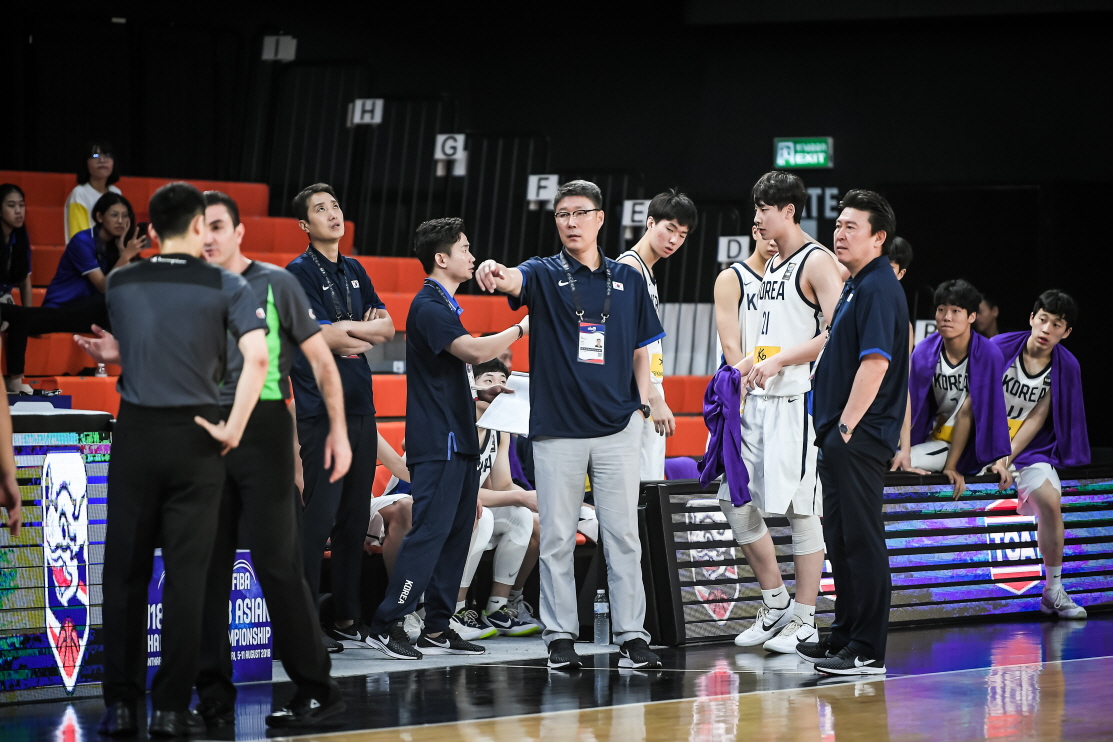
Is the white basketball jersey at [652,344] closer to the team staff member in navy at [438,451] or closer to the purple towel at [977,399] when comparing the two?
the team staff member in navy at [438,451]

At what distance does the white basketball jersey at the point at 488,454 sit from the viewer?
5949 mm

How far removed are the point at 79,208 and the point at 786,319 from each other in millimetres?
4663

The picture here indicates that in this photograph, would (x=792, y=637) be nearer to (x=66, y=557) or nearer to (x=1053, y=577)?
(x=1053, y=577)

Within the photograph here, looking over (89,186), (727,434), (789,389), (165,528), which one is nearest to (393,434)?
(727,434)

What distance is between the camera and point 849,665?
4.73 metres

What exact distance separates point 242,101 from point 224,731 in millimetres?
7333

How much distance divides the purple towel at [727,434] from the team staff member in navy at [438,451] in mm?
921

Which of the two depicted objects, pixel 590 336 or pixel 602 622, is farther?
pixel 602 622

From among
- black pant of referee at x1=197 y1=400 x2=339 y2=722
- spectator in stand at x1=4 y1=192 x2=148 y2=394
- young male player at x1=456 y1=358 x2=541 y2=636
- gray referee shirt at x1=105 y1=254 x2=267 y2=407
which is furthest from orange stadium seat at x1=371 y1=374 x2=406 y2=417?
gray referee shirt at x1=105 y1=254 x2=267 y2=407

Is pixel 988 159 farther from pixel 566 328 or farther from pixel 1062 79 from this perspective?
pixel 566 328

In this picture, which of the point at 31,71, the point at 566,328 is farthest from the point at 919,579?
the point at 31,71

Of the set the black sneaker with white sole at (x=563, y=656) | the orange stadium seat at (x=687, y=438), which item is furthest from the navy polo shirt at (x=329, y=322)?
the orange stadium seat at (x=687, y=438)

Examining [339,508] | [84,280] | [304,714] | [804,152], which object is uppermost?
[804,152]

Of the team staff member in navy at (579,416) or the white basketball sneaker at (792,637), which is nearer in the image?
the team staff member in navy at (579,416)
